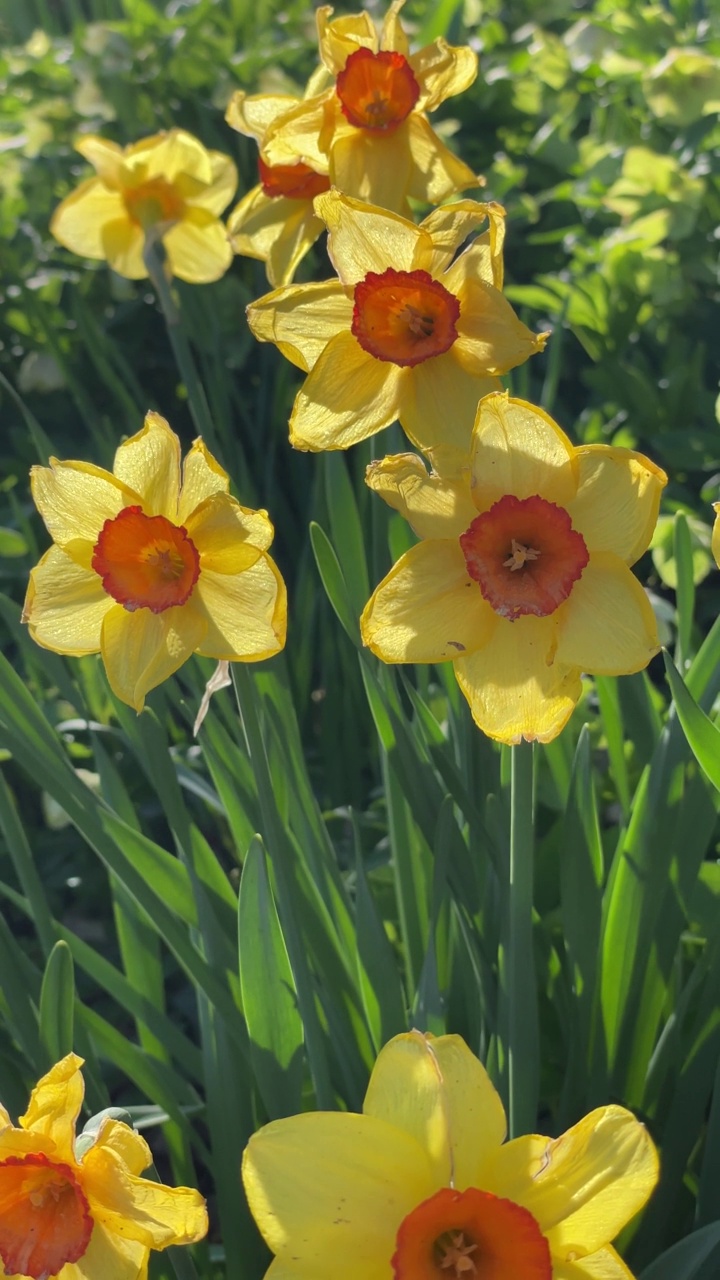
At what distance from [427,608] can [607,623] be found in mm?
127

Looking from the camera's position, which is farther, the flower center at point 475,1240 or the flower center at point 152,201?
the flower center at point 152,201

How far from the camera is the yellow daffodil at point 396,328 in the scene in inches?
34.1

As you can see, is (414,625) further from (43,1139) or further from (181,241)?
(181,241)

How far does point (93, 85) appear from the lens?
260 cm

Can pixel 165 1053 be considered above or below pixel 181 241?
below

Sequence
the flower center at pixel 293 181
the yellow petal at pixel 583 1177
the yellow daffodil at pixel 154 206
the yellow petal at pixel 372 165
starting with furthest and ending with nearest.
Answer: the yellow daffodil at pixel 154 206 → the flower center at pixel 293 181 → the yellow petal at pixel 372 165 → the yellow petal at pixel 583 1177

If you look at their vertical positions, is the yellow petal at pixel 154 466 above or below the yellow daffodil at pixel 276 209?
below

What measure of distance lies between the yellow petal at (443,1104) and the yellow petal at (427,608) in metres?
0.27

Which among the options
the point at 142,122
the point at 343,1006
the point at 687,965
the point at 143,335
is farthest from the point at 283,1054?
the point at 142,122

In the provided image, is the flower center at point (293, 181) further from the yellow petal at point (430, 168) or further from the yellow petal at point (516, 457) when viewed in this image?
the yellow petal at point (516, 457)

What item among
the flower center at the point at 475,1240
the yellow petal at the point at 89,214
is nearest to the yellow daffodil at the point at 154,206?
the yellow petal at the point at 89,214

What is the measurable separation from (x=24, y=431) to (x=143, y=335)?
0.37 meters

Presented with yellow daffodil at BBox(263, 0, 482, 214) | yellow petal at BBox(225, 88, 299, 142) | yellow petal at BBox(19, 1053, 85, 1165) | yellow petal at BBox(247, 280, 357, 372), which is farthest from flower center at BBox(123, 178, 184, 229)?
yellow petal at BBox(19, 1053, 85, 1165)

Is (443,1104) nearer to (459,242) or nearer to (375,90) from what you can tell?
(459,242)
